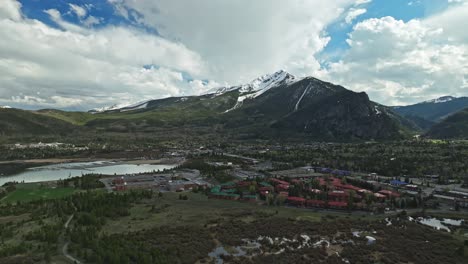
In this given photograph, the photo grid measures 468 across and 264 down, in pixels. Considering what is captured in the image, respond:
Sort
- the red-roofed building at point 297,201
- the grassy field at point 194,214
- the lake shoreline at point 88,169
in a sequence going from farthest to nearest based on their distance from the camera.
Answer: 1. the lake shoreline at point 88,169
2. the red-roofed building at point 297,201
3. the grassy field at point 194,214

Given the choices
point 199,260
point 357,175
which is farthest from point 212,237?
point 357,175

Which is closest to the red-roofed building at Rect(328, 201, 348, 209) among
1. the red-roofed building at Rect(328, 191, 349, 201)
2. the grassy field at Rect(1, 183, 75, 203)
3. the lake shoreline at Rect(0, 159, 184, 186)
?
the red-roofed building at Rect(328, 191, 349, 201)

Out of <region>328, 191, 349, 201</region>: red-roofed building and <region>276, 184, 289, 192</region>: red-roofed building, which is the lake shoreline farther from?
<region>328, 191, 349, 201</region>: red-roofed building

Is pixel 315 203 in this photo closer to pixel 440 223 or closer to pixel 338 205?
pixel 338 205

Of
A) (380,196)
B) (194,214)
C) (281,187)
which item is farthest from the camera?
(281,187)

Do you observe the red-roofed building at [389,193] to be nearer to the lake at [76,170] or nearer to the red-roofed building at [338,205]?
the red-roofed building at [338,205]

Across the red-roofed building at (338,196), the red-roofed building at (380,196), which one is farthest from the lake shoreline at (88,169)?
the red-roofed building at (380,196)

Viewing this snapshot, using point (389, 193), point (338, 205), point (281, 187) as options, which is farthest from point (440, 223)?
point (281, 187)
